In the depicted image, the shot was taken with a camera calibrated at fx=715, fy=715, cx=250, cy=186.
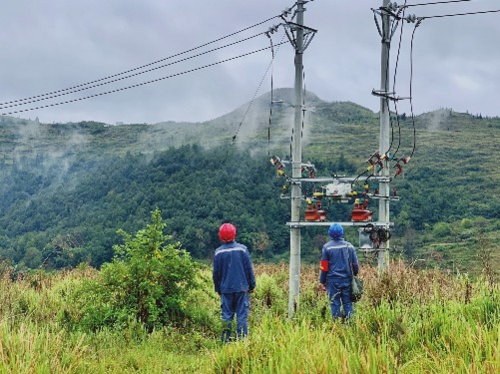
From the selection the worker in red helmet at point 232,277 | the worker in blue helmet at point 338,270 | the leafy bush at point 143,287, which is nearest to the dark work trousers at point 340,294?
the worker in blue helmet at point 338,270

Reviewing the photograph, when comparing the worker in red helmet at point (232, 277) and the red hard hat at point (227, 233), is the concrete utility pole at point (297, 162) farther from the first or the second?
the red hard hat at point (227, 233)

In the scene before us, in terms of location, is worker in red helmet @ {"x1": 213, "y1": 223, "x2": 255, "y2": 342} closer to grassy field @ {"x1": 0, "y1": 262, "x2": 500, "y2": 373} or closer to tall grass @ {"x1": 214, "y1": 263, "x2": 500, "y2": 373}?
grassy field @ {"x1": 0, "y1": 262, "x2": 500, "y2": 373}

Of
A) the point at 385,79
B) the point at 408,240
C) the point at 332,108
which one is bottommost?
the point at 408,240

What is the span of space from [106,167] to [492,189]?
56.6 meters

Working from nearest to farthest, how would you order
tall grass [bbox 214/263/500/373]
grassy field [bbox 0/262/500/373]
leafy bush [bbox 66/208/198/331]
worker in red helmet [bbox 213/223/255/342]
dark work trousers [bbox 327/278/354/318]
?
1. tall grass [bbox 214/263/500/373]
2. grassy field [bbox 0/262/500/373]
3. worker in red helmet [bbox 213/223/255/342]
4. dark work trousers [bbox 327/278/354/318]
5. leafy bush [bbox 66/208/198/331]

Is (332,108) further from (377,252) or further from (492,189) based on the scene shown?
(377,252)

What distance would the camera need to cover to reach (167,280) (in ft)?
38.6

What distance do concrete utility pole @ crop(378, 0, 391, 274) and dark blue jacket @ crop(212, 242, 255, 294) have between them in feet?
16.9

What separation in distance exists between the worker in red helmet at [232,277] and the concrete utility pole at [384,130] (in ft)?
16.9

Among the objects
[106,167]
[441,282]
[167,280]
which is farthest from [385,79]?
[106,167]

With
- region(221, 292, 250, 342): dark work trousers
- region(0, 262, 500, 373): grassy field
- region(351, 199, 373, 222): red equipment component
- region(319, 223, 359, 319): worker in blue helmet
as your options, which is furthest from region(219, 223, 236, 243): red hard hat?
region(351, 199, 373, 222): red equipment component

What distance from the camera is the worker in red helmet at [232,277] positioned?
33.6ft

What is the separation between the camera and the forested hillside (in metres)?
58.5

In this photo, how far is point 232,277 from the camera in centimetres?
1023
